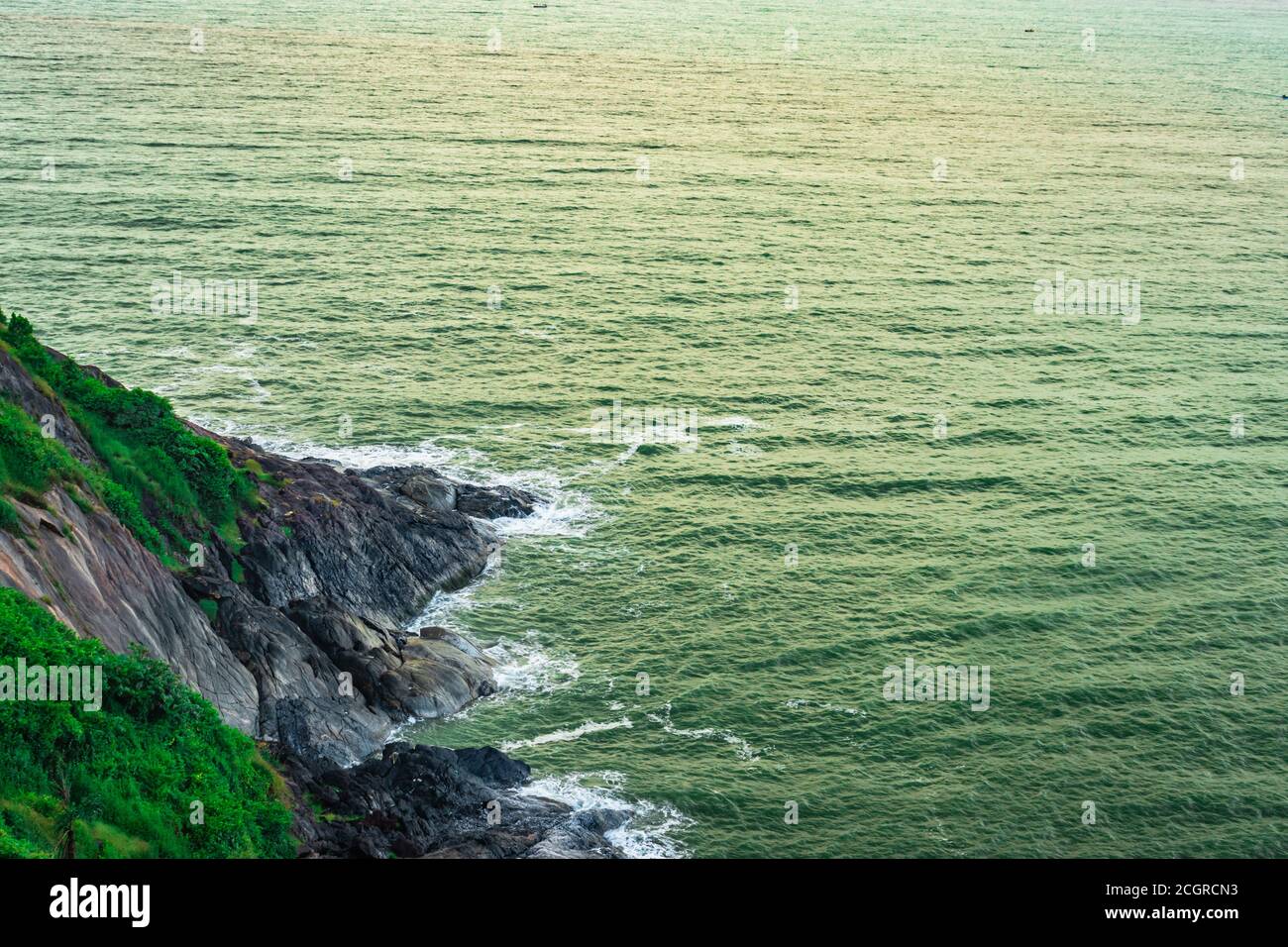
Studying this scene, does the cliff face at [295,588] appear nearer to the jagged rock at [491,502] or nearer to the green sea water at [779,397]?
the jagged rock at [491,502]

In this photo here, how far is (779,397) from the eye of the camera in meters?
85.7

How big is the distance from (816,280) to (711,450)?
3336cm

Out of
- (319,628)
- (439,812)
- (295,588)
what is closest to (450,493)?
(295,588)

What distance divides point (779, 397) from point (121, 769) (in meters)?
56.6

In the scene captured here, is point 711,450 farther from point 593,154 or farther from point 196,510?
point 593,154

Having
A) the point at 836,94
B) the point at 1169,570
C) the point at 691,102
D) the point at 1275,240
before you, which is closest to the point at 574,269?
the point at 1169,570

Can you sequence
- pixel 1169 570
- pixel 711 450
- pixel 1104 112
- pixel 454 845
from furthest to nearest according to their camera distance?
pixel 1104 112
pixel 711 450
pixel 1169 570
pixel 454 845

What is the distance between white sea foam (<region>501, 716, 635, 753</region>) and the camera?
5238 centimetres

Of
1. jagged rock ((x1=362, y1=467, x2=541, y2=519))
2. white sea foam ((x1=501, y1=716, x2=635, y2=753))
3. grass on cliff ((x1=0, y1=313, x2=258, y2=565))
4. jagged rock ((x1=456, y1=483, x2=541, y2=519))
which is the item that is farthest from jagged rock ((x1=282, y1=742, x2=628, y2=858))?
jagged rock ((x1=456, y1=483, x2=541, y2=519))

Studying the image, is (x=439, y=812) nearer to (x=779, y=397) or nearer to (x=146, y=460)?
(x=146, y=460)

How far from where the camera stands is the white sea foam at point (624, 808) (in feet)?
153

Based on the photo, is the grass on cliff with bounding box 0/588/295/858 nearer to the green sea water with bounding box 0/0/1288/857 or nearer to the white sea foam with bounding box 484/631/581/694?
the green sea water with bounding box 0/0/1288/857
